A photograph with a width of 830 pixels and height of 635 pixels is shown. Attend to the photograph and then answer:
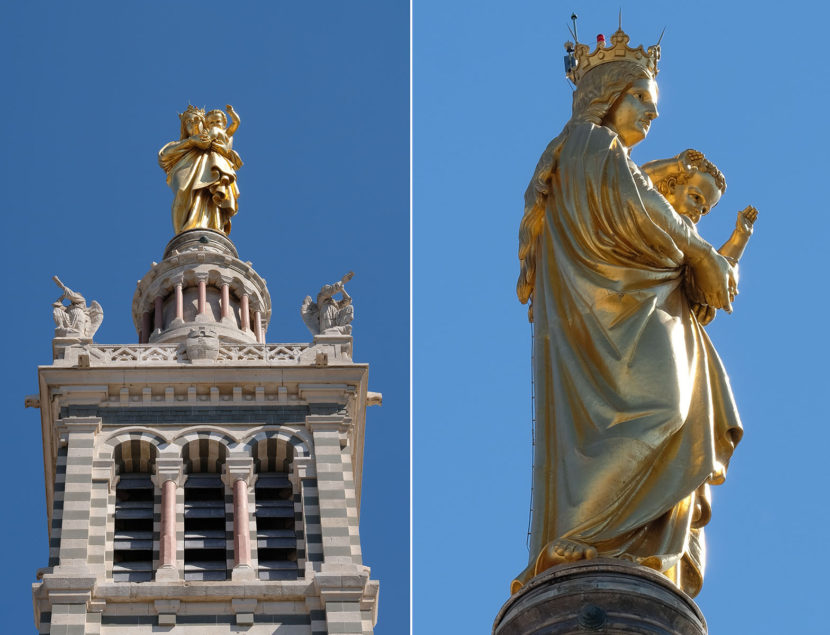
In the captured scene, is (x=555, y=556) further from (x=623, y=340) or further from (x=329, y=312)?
(x=329, y=312)

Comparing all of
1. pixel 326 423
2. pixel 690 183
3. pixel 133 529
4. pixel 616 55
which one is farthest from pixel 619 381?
pixel 326 423

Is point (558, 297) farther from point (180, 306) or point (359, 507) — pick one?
point (180, 306)

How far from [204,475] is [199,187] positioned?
39.9ft

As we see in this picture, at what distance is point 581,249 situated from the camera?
76.2 feet

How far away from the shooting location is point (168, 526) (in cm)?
4569

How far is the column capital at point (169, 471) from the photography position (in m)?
47.0

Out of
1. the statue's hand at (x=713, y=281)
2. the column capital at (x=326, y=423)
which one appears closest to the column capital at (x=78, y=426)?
the column capital at (x=326, y=423)

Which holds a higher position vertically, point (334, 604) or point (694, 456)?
point (334, 604)

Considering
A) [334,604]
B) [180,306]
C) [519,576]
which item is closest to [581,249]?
[519,576]

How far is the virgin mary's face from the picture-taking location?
987 inches

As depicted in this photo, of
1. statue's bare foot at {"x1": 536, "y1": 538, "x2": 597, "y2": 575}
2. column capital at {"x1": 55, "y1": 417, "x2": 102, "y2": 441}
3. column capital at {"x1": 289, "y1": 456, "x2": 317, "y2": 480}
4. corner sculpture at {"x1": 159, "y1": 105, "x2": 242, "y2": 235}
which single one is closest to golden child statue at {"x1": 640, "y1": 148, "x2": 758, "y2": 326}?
statue's bare foot at {"x1": 536, "y1": 538, "x2": 597, "y2": 575}

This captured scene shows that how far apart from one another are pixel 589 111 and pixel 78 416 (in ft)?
81.6

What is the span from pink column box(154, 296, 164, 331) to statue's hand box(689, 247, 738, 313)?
30685 mm

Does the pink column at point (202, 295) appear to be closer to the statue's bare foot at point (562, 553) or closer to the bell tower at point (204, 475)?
the bell tower at point (204, 475)
